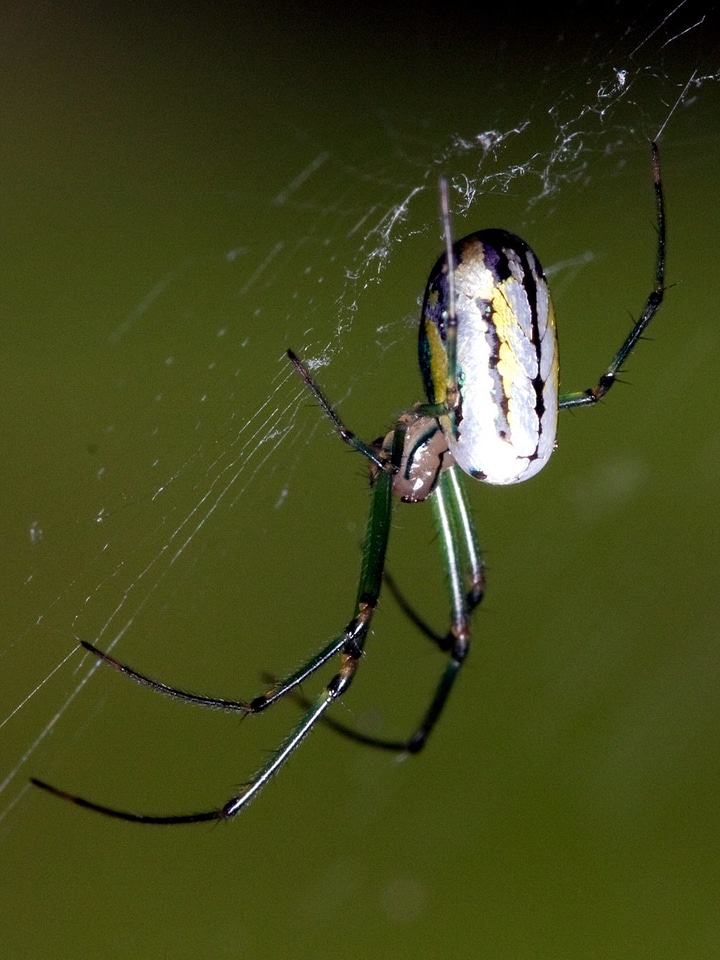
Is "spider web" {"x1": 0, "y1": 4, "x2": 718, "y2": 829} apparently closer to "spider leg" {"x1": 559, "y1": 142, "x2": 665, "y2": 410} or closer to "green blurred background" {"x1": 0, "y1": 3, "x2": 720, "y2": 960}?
"green blurred background" {"x1": 0, "y1": 3, "x2": 720, "y2": 960}

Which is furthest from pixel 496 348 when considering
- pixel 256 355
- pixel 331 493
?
pixel 331 493

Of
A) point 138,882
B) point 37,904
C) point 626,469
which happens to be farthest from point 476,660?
point 37,904

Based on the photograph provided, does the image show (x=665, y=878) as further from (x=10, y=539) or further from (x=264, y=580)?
(x=10, y=539)

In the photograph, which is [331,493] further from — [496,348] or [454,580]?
[496,348]

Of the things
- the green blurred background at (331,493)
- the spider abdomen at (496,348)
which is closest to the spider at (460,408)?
the spider abdomen at (496,348)

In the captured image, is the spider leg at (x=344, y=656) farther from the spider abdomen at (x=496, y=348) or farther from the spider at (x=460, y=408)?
the spider abdomen at (x=496, y=348)
